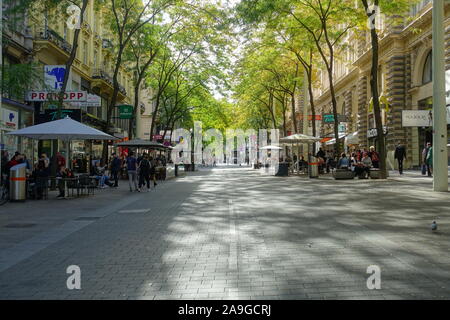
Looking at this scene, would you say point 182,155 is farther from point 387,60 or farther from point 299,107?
point 387,60

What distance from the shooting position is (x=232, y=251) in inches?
268

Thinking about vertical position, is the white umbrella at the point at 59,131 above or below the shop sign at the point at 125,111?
below

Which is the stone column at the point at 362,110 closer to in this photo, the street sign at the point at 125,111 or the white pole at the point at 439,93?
the street sign at the point at 125,111

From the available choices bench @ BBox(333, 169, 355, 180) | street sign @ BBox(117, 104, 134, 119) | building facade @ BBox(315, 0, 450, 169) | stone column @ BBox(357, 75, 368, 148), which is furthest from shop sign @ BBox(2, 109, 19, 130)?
stone column @ BBox(357, 75, 368, 148)

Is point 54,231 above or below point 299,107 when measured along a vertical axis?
below

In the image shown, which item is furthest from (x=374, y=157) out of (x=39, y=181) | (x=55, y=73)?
(x=39, y=181)

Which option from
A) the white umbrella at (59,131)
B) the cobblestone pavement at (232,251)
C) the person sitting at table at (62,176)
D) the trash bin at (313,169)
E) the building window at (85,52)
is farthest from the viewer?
the building window at (85,52)

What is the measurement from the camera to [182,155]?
7725 centimetres

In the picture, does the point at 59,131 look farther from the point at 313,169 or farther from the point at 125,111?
the point at 125,111

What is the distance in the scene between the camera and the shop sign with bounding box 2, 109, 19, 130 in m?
22.1

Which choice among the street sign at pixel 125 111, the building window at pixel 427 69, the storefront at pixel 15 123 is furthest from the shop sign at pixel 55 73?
the building window at pixel 427 69

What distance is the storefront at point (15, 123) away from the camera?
22312 mm
